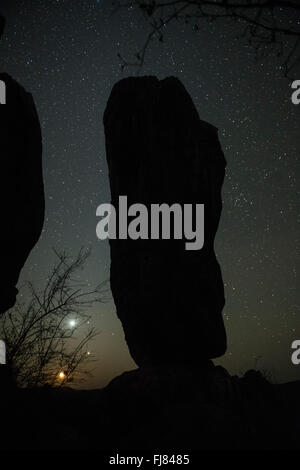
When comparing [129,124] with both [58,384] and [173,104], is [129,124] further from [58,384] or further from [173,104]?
[58,384]

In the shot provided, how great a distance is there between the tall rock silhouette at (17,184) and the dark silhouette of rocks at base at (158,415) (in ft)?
7.42

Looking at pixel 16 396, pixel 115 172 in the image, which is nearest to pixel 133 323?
pixel 115 172

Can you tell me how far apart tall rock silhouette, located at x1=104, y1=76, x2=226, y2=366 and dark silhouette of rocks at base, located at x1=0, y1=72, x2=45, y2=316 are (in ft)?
23.3

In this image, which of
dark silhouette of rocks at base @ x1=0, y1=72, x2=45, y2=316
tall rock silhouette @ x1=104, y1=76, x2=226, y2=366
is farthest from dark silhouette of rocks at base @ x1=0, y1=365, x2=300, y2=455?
dark silhouette of rocks at base @ x1=0, y1=72, x2=45, y2=316

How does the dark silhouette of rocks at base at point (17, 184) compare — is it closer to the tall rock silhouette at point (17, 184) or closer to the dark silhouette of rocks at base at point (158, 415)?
the tall rock silhouette at point (17, 184)

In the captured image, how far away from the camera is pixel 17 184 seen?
6723 millimetres

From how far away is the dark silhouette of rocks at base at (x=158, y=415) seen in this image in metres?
4.70

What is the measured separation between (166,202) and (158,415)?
7841mm

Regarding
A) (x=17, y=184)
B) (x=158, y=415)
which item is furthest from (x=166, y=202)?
(x=17, y=184)

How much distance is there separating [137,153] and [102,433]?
10.7 m

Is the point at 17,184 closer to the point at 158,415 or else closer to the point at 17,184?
the point at 17,184

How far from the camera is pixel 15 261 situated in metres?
6.60

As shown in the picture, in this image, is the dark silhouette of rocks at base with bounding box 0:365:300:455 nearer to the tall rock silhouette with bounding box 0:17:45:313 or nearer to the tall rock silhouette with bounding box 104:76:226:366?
the tall rock silhouette with bounding box 104:76:226:366

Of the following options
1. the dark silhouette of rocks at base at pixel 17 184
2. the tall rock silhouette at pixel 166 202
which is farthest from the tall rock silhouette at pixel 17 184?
the tall rock silhouette at pixel 166 202
